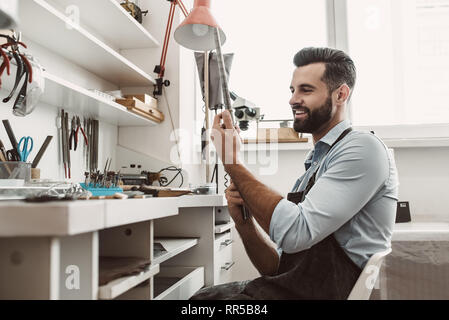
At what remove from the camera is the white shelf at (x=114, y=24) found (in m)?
1.76

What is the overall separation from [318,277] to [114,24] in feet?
5.60

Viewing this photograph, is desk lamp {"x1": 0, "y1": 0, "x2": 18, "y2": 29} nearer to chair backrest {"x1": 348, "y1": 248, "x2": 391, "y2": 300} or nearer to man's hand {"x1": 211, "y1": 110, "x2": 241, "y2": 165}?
man's hand {"x1": 211, "y1": 110, "x2": 241, "y2": 165}

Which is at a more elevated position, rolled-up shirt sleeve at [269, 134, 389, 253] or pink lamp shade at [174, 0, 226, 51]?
pink lamp shade at [174, 0, 226, 51]

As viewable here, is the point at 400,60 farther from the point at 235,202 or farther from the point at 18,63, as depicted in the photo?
the point at 18,63

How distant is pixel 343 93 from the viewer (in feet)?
4.18

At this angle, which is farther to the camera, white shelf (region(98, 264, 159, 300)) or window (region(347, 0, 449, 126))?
window (region(347, 0, 449, 126))

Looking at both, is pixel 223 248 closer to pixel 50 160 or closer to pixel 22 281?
pixel 50 160

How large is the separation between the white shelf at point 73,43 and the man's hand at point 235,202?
35.1 inches

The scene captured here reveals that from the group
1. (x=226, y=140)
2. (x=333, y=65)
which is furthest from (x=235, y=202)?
(x=333, y=65)

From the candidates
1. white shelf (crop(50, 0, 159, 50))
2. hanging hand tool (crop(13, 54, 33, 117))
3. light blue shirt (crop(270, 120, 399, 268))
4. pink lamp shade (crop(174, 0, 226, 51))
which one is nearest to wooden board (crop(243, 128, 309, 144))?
white shelf (crop(50, 0, 159, 50))

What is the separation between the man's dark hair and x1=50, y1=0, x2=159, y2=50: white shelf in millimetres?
1032

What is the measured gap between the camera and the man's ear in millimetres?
1271

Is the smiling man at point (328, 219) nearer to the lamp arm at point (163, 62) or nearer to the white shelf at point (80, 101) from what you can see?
the white shelf at point (80, 101)

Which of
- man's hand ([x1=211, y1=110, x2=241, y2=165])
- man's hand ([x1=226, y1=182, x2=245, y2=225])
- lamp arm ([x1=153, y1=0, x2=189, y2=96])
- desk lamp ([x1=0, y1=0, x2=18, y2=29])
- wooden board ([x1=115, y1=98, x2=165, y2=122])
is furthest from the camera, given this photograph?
lamp arm ([x1=153, y1=0, x2=189, y2=96])
